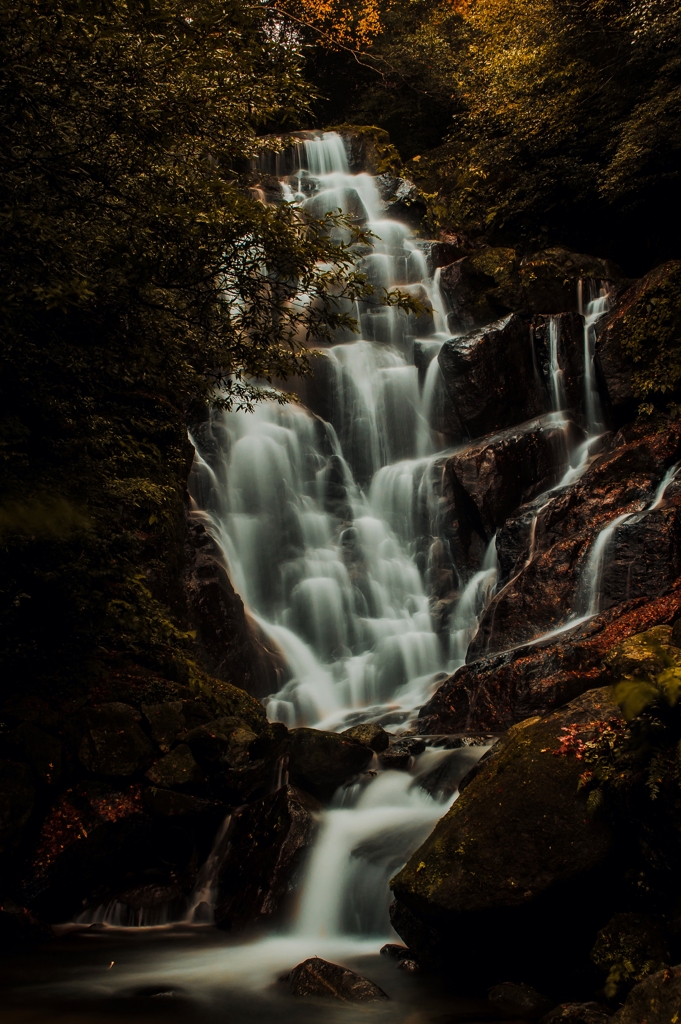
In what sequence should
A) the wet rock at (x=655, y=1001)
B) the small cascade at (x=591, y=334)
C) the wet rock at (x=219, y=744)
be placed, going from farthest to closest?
the small cascade at (x=591, y=334), the wet rock at (x=219, y=744), the wet rock at (x=655, y=1001)

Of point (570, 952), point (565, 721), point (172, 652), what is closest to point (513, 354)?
point (172, 652)

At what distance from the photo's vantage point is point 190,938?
6.30m

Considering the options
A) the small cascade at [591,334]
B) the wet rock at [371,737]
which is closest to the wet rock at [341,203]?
the small cascade at [591,334]

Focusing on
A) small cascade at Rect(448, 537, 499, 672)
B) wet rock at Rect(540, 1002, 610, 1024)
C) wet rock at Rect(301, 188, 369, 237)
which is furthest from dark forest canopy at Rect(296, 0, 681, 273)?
wet rock at Rect(540, 1002, 610, 1024)

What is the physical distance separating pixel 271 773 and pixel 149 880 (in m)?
1.62

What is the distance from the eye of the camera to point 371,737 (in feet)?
29.1

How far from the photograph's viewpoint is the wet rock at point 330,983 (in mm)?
4945

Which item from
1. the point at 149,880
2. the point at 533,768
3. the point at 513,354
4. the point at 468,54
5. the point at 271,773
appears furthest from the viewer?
the point at 468,54

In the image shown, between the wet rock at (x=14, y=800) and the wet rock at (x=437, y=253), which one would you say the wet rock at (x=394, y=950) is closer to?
the wet rock at (x=14, y=800)

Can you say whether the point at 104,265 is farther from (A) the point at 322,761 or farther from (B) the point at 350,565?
(B) the point at 350,565

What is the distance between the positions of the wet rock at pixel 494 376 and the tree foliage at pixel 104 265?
8.46 metres

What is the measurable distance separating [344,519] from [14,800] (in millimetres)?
9754

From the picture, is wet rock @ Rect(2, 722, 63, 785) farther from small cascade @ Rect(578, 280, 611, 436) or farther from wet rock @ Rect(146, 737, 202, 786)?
small cascade @ Rect(578, 280, 611, 436)

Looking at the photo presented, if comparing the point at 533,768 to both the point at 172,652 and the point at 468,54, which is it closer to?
the point at 172,652
